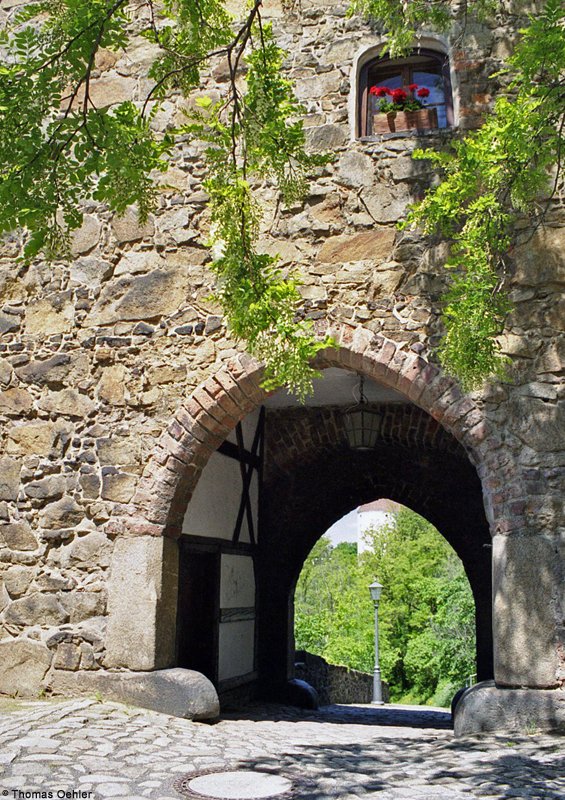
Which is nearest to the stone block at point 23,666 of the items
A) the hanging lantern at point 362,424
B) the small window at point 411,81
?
the hanging lantern at point 362,424

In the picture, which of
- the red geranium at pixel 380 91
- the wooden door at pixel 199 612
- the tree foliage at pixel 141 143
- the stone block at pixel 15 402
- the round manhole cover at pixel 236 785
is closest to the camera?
the tree foliage at pixel 141 143

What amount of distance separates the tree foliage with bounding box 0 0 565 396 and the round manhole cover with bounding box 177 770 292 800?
68.0 inches

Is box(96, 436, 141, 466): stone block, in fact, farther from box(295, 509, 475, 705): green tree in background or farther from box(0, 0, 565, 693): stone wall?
box(295, 509, 475, 705): green tree in background

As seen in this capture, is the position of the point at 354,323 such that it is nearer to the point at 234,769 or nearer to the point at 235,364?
the point at 235,364

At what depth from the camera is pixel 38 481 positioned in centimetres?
588

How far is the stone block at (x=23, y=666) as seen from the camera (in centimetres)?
554

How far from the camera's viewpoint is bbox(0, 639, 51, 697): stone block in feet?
18.2

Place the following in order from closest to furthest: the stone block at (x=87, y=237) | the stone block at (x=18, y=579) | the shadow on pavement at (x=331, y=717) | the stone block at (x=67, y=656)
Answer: the stone block at (x=67, y=656), the stone block at (x=18, y=579), the stone block at (x=87, y=237), the shadow on pavement at (x=331, y=717)

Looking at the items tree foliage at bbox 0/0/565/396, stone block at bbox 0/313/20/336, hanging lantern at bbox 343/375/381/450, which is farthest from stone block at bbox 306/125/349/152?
stone block at bbox 0/313/20/336

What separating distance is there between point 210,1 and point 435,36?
275cm

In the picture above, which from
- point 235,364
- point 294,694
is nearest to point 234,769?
point 235,364

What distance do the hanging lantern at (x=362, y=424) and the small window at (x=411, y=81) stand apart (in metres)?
2.27

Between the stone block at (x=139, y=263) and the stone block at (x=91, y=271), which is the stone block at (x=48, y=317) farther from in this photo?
the stone block at (x=139, y=263)

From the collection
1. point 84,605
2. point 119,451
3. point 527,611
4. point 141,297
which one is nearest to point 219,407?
point 119,451
